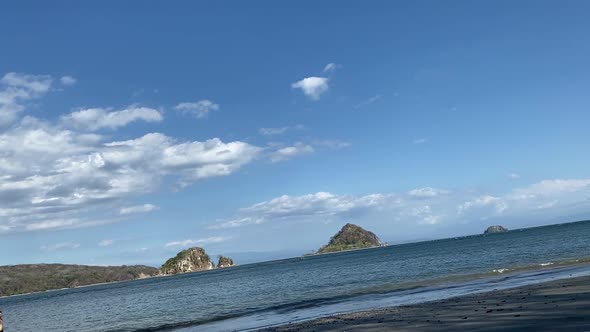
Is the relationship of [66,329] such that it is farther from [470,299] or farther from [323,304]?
[470,299]

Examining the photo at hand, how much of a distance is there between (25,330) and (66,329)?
976 centimetres

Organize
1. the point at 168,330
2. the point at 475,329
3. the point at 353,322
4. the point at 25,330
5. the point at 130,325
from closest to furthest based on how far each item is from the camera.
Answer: the point at 475,329, the point at 353,322, the point at 168,330, the point at 130,325, the point at 25,330

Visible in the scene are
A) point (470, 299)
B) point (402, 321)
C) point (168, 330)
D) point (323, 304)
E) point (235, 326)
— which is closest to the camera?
point (402, 321)

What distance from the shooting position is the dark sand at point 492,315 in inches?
797

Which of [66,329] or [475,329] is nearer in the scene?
[475,329]

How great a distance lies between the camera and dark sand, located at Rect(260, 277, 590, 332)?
2025cm

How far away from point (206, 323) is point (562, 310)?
30.4m

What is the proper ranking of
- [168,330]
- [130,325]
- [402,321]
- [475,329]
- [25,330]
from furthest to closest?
[25,330], [130,325], [168,330], [402,321], [475,329]

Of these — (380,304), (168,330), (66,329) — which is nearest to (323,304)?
(380,304)

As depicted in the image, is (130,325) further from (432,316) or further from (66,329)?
(432,316)

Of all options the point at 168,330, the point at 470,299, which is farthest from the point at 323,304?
the point at 470,299

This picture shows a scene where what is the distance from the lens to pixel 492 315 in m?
23.8

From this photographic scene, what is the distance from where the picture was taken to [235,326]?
38.1m

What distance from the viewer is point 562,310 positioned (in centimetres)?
2205
